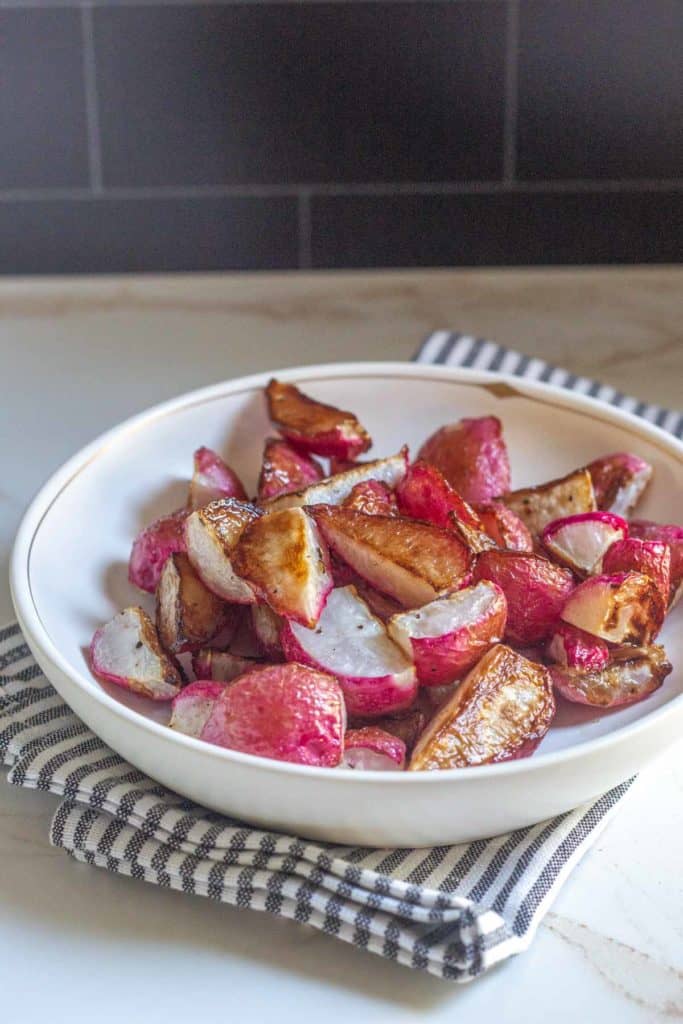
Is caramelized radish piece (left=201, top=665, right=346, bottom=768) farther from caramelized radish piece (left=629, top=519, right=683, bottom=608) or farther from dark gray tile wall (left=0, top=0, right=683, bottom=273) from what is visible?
dark gray tile wall (left=0, top=0, right=683, bottom=273)

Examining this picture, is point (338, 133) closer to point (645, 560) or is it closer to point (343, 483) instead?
point (343, 483)

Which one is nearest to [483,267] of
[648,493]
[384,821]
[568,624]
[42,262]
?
[42,262]

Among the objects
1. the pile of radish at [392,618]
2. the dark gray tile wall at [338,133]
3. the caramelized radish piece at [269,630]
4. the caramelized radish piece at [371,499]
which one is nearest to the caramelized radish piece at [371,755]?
the pile of radish at [392,618]

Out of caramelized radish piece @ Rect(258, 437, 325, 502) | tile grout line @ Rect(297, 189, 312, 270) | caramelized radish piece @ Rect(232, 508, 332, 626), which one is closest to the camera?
caramelized radish piece @ Rect(232, 508, 332, 626)

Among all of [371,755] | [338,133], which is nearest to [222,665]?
[371,755]

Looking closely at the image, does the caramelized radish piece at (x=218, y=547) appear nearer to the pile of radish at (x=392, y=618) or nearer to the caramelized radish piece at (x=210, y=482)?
the pile of radish at (x=392, y=618)

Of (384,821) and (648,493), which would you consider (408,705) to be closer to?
(384,821)

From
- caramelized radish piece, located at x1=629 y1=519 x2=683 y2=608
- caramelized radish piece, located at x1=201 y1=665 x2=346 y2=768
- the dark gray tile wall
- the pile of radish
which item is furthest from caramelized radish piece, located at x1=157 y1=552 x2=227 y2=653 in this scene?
the dark gray tile wall
